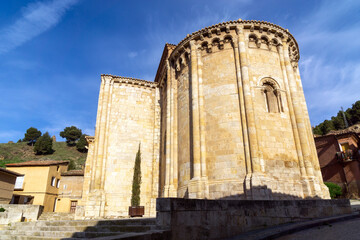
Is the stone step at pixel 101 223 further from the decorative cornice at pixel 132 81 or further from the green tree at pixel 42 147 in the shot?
the green tree at pixel 42 147

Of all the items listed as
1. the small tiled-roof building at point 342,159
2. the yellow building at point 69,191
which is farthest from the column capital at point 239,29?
the yellow building at point 69,191

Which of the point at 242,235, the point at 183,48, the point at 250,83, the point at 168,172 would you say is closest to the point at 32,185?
the point at 168,172

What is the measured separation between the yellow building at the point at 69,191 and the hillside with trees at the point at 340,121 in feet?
146

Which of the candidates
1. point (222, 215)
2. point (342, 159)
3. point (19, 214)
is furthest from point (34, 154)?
point (222, 215)

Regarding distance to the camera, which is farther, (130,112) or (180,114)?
(130,112)

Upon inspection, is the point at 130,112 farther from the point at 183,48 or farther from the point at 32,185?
the point at 32,185

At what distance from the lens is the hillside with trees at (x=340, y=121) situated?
1857 inches

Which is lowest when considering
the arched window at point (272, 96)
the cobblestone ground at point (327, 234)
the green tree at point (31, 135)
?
the cobblestone ground at point (327, 234)

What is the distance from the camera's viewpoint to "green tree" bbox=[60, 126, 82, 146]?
79056 millimetres

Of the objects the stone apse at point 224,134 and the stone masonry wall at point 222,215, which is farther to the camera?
the stone apse at point 224,134

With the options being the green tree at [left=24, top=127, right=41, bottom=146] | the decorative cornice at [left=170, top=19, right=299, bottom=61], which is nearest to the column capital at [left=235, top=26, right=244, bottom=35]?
the decorative cornice at [left=170, top=19, right=299, bottom=61]

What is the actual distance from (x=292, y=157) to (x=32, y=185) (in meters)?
30.9

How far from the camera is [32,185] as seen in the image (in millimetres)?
30109

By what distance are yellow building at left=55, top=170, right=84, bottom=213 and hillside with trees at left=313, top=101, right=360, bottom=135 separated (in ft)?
146
